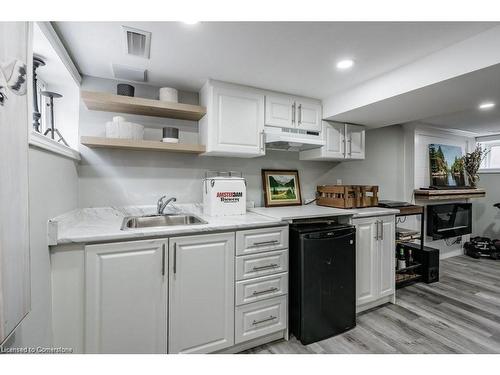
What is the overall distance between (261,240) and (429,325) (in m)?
1.72

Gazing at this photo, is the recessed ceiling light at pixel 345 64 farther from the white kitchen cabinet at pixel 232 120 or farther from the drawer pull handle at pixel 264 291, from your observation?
the drawer pull handle at pixel 264 291

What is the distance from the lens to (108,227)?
58.6 inches

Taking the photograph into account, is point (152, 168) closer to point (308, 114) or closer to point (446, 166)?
point (308, 114)

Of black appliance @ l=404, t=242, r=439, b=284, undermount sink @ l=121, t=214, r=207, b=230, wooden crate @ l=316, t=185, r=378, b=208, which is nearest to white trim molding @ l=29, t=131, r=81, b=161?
undermount sink @ l=121, t=214, r=207, b=230

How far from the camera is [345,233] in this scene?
193 cm

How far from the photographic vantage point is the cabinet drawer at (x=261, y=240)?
1661mm

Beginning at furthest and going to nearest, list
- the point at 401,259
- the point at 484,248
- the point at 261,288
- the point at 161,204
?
the point at 484,248 → the point at 401,259 → the point at 161,204 → the point at 261,288

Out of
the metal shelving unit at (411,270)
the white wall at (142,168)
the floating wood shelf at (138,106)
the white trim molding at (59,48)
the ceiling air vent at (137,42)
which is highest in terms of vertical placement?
the ceiling air vent at (137,42)

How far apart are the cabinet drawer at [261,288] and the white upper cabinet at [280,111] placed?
139cm

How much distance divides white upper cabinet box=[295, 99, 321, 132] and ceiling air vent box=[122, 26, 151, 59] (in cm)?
144

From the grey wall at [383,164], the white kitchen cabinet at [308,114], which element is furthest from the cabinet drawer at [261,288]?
the grey wall at [383,164]

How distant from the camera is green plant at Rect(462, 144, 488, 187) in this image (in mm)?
3947

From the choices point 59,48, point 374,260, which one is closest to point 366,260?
point 374,260

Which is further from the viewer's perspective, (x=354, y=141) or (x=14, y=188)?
(x=354, y=141)
